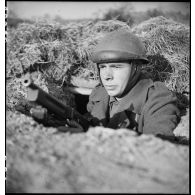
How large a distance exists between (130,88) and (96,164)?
6.74 ft

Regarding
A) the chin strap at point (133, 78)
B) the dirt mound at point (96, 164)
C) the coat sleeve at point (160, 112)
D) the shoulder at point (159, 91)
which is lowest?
the dirt mound at point (96, 164)

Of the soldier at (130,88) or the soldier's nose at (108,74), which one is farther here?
the soldier's nose at (108,74)

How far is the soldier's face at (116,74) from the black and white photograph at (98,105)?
12mm

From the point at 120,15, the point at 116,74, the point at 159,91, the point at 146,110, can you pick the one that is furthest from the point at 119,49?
the point at 120,15

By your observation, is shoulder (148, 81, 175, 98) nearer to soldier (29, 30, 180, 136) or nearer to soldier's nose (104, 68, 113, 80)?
soldier (29, 30, 180, 136)

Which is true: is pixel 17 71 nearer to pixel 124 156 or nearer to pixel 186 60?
pixel 186 60

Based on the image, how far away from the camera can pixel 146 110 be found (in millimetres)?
3703

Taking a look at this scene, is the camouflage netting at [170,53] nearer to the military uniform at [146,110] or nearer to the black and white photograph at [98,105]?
the black and white photograph at [98,105]

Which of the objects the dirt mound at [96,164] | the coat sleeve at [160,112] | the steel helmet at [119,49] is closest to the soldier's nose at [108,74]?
the steel helmet at [119,49]

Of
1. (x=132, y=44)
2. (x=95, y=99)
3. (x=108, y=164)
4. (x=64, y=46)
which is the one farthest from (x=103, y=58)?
(x=108, y=164)

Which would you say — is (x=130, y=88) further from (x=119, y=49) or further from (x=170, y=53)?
(x=170, y=53)

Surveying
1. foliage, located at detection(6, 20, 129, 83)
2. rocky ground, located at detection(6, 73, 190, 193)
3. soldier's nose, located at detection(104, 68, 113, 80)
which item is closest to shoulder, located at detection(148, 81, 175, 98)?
soldier's nose, located at detection(104, 68, 113, 80)

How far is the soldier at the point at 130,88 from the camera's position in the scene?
11.9 feet

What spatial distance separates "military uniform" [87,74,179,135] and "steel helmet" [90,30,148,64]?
0.38m
